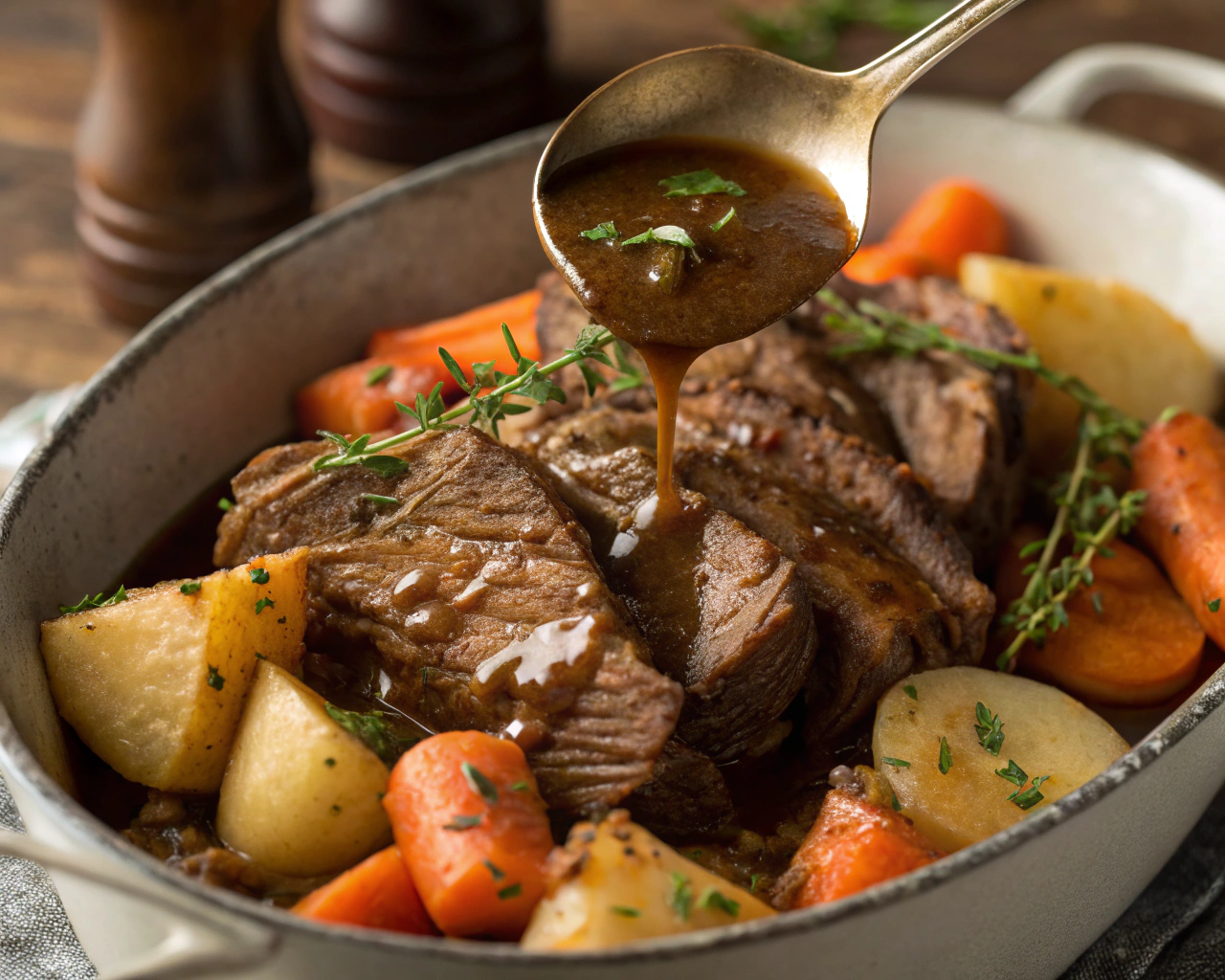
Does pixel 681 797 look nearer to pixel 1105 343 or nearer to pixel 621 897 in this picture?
pixel 621 897

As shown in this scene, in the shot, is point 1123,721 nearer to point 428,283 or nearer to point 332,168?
point 428,283

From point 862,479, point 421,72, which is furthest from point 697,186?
point 421,72

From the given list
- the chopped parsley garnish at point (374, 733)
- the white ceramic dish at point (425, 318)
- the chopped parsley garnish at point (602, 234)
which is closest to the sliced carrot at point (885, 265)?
the white ceramic dish at point (425, 318)

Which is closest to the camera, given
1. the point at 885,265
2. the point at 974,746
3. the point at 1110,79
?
the point at 974,746

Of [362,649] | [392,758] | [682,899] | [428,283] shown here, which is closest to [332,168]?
[428,283]

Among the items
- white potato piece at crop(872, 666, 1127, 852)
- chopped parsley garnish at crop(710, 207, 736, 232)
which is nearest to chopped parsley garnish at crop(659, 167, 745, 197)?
chopped parsley garnish at crop(710, 207, 736, 232)

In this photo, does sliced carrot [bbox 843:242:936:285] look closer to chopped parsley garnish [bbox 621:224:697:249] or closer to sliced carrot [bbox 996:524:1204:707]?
sliced carrot [bbox 996:524:1204:707]

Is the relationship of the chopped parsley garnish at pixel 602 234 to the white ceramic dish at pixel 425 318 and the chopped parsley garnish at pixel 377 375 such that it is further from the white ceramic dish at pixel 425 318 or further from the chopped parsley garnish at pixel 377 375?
the white ceramic dish at pixel 425 318
